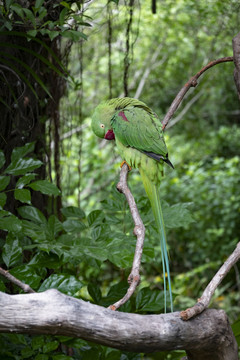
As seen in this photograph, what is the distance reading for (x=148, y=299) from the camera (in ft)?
4.94

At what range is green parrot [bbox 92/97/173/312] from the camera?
1283mm

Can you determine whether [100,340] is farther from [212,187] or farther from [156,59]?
[156,59]

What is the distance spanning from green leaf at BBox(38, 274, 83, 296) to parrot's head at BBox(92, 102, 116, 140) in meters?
0.49

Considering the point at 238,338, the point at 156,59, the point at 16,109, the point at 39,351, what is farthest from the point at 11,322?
the point at 156,59

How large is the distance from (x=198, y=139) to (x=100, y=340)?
5.56 metres

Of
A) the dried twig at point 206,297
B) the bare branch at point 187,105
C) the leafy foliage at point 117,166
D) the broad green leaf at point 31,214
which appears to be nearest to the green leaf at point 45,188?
the leafy foliage at point 117,166

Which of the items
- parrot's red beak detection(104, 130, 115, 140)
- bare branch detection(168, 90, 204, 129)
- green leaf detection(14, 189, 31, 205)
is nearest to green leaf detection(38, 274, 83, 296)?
green leaf detection(14, 189, 31, 205)

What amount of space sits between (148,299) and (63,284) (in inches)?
14.6

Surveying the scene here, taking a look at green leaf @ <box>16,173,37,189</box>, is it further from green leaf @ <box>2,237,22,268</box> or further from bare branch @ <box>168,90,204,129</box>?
bare branch @ <box>168,90,204,129</box>

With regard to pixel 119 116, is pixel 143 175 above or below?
below

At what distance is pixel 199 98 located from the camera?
20.3 ft

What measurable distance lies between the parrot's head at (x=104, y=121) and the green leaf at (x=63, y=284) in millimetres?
486

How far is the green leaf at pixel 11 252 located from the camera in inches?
50.9

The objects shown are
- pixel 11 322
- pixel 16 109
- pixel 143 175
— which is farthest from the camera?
pixel 16 109
